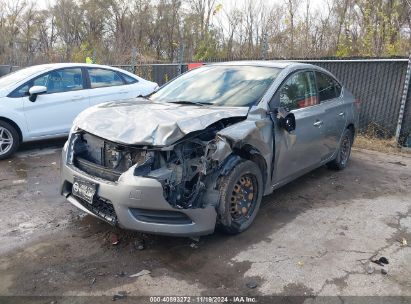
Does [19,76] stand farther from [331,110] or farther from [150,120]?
[331,110]

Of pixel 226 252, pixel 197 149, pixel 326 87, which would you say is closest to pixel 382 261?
pixel 226 252

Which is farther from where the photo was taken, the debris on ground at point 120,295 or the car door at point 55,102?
the car door at point 55,102

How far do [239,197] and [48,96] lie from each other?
4505 mm

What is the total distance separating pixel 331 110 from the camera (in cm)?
541

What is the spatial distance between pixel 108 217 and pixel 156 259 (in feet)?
1.84

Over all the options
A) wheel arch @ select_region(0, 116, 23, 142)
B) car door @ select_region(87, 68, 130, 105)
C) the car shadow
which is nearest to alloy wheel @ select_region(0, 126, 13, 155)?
wheel arch @ select_region(0, 116, 23, 142)

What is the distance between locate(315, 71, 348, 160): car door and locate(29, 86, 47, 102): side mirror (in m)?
4.41

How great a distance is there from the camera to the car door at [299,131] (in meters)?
4.34

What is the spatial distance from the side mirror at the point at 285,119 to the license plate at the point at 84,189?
6.67ft

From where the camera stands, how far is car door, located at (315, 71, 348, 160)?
530 cm

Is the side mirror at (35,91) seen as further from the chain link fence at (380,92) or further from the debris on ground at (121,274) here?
the chain link fence at (380,92)

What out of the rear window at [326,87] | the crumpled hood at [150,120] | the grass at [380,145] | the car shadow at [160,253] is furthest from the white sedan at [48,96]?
the grass at [380,145]

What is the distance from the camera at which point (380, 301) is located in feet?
9.69

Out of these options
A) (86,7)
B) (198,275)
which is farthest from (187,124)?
(86,7)
